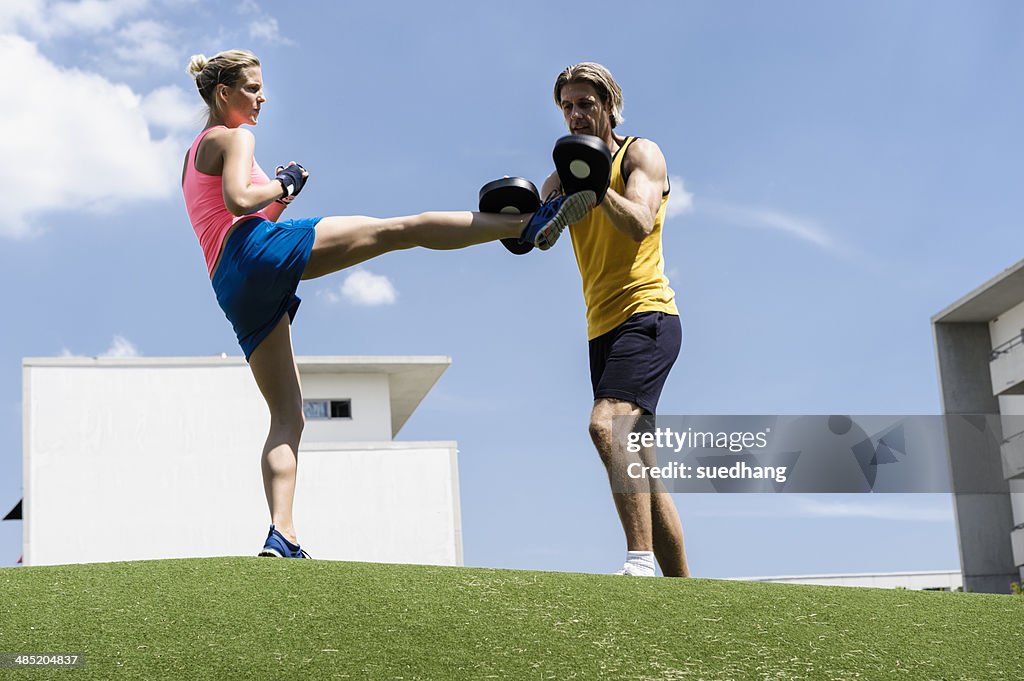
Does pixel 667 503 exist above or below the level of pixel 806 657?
above

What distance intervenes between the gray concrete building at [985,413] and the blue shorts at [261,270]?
102 feet

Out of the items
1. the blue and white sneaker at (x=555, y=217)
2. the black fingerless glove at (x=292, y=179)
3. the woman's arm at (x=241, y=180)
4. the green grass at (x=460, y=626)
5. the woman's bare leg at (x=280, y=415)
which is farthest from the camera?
the woman's bare leg at (x=280, y=415)

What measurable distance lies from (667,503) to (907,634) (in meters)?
1.20

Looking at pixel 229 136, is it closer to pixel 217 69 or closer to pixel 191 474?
pixel 217 69

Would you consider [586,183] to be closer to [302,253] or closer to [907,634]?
[302,253]

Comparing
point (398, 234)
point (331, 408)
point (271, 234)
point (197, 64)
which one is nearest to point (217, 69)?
point (197, 64)

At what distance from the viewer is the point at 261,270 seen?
474 cm

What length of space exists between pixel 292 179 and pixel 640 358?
1757mm

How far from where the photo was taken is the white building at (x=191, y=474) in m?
28.4

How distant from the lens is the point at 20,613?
13.4 feet

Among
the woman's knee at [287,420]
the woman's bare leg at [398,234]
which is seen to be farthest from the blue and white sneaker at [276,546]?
the woman's bare leg at [398,234]

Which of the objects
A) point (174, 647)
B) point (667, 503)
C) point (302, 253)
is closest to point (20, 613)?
point (174, 647)

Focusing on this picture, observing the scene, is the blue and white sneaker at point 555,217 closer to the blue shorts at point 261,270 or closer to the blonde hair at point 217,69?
the blue shorts at point 261,270

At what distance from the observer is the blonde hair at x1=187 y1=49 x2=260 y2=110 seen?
5059 millimetres
